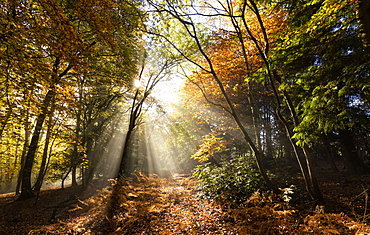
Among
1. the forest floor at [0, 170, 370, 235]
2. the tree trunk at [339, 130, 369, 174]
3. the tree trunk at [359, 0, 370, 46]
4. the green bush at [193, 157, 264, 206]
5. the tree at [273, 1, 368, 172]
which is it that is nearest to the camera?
the forest floor at [0, 170, 370, 235]

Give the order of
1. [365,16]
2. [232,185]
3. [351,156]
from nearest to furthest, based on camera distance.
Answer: [365,16], [232,185], [351,156]

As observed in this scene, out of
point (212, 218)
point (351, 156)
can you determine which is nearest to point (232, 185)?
point (212, 218)

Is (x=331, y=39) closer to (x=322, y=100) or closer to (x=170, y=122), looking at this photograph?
(x=322, y=100)

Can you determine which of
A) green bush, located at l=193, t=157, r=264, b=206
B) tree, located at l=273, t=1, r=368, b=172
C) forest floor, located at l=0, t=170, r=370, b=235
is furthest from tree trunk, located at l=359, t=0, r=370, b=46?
green bush, located at l=193, t=157, r=264, b=206

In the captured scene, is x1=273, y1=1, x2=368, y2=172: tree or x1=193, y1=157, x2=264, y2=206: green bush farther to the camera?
x1=193, y1=157, x2=264, y2=206: green bush

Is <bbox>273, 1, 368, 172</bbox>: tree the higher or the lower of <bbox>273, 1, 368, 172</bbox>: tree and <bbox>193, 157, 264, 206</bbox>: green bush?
the higher

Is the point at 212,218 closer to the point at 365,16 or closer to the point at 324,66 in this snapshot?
the point at 324,66

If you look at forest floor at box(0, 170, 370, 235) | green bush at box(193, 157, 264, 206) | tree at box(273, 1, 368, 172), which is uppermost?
tree at box(273, 1, 368, 172)

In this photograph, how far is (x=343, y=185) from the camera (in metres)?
8.23

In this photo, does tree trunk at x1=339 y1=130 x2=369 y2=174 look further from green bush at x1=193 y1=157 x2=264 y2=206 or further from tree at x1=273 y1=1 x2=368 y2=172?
green bush at x1=193 y1=157 x2=264 y2=206

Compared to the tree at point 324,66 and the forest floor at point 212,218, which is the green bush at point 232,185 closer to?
the forest floor at point 212,218

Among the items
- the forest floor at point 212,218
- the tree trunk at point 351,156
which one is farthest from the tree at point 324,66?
the tree trunk at point 351,156

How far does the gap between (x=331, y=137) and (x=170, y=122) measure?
14.8 metres

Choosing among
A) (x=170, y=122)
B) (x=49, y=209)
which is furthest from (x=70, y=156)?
(x=170, y=122)
